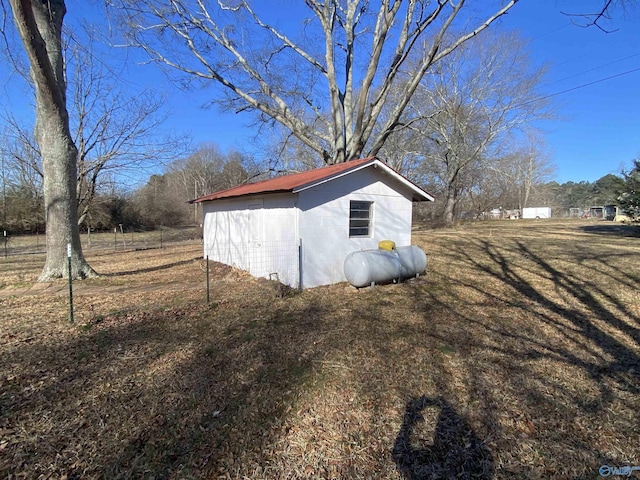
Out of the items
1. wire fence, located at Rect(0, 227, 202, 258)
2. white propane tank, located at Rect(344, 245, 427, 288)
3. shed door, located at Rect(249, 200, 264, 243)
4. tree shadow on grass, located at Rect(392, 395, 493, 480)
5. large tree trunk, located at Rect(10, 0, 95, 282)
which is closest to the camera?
tree shadow on grass, located at Rect(392, 395, 493, 480)

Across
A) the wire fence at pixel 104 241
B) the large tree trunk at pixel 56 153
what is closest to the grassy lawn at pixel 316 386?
the large tree trunk at pixel 56 153

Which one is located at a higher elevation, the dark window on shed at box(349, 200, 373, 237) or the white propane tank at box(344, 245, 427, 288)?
the dark window on shed at box(349, 200, 373, 237)

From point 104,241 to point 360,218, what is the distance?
72.7 ft

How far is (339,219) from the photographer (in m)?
8.28

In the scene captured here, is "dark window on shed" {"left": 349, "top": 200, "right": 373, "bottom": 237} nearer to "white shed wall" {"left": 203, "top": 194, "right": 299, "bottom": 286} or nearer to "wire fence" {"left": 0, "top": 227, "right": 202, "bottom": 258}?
"white shed wall" {"left": 203, "top": 194, "right": 299, "bottom": 286}

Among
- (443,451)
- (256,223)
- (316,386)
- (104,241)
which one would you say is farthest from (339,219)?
(104,241)

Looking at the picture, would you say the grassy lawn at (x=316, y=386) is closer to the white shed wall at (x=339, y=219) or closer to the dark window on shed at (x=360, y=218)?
the white shed wall at (x=339, y=219)

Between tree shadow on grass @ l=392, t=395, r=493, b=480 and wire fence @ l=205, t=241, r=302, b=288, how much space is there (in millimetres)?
4971

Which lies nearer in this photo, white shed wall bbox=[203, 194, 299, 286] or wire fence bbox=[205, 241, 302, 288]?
wire fence bbox=[205, 241, 302, 288]

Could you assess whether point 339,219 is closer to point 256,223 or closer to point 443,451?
point 256,223

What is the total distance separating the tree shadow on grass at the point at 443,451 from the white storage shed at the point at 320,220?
4996 mm

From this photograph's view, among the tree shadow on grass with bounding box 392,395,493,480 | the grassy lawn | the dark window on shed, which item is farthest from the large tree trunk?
the tree shadow on grass with bounding box 392,395,493,480

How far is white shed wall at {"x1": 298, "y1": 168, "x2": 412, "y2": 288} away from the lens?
7.75 metres

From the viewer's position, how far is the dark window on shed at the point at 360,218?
8641mm
